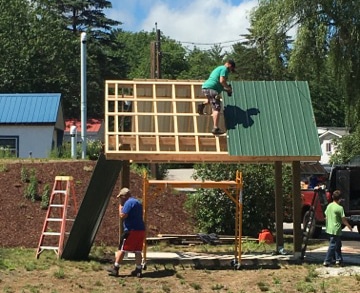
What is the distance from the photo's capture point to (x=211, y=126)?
15.7m

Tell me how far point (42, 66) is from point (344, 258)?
46584mm

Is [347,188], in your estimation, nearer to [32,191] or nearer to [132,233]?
[32,191]

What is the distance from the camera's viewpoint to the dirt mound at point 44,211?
17938 millimetres

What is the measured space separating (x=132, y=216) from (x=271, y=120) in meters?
4.03

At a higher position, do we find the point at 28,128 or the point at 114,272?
the point at 28,128

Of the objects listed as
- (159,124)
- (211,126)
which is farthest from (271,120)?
(159,124)

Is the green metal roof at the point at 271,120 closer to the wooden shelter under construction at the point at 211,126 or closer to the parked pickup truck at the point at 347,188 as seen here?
the wooden shelter under construction at the point at 211,126

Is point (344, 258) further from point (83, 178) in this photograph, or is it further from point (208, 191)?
point (83, 178)

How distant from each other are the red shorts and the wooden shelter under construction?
66.2 inches

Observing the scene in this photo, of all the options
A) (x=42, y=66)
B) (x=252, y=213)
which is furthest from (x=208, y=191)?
(x=42, y=66)

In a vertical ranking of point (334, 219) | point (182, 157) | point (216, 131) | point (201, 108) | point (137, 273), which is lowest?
point (137, 273)

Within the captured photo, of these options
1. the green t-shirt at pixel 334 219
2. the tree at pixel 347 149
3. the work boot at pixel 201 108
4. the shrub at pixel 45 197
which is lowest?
the green t-shirt at pixel 334 219

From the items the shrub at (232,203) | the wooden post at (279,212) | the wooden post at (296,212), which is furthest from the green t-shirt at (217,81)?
the shrub at (232,203)

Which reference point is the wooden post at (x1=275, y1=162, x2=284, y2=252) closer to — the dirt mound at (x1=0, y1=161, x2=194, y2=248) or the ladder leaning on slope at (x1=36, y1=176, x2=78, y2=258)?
the dirt mound at (x1=0, y1=161, x2=194, y2=248)
